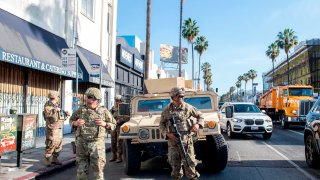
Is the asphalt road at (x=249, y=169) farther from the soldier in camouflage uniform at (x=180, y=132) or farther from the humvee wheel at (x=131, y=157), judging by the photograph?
the soldier in camouflage uniform at (x=180, y=132)

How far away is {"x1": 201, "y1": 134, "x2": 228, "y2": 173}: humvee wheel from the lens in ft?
24.8

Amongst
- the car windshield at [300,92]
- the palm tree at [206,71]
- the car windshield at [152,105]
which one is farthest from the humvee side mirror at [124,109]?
the palm tree at [206,71]

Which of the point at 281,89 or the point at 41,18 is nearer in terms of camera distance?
the point at 41,18

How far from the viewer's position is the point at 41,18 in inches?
570

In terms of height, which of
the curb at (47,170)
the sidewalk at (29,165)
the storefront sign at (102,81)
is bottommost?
the curb at (47,170)

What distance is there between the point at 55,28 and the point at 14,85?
397 centimetres

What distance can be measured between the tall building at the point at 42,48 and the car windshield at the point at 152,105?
94.6 inches

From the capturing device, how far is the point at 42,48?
1320 centimetres

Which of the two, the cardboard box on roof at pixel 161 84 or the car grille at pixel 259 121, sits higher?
the cardboard box on roof at pixel 161 84

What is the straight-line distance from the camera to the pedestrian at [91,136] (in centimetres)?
577

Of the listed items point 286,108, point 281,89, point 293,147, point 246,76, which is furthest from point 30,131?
point 246,76

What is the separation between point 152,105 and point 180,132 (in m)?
3.29

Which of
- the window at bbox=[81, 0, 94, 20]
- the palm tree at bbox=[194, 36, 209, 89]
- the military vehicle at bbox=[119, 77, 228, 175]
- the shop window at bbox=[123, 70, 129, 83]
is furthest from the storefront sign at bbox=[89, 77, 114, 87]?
the palm tree at bbox=[194, 36, 209, 89]

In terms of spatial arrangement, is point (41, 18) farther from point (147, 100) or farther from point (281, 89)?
point (281, 89)
